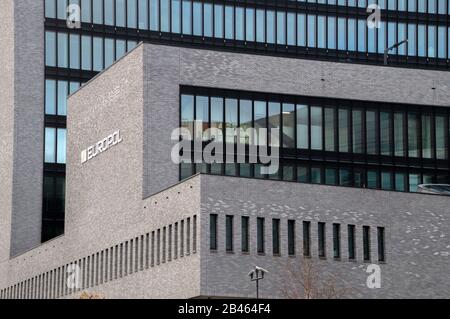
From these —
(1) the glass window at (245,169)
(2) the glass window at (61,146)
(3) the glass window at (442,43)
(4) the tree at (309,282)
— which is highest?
(3) the glass window at (442,43)

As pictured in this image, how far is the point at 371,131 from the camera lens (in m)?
75.5

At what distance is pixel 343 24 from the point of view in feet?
333

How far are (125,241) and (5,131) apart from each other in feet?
101

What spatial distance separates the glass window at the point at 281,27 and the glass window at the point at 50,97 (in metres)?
19.4

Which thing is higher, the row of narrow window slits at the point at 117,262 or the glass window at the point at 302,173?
the glass window at the point at 302,173

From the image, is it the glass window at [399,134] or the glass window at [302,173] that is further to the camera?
the glass window at [399,134]

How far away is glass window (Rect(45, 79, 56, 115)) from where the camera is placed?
97000 millimetres

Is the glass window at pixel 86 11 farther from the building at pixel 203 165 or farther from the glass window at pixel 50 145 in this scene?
the glass window at pixel 50 145

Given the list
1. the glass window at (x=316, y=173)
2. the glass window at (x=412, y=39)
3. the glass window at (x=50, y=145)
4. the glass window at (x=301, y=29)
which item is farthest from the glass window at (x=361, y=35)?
the glass window at (x=316, y=173)

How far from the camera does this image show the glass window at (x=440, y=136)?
77188 millimetres

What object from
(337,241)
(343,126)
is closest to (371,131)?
(343,126)

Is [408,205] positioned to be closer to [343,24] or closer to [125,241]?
[125,241]

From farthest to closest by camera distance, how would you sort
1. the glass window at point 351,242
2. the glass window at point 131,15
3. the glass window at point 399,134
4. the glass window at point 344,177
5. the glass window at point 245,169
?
1. the glass window at point 131,15
2. the glass window at point 399,134
3. the glass window at point 344,177
4. the glass window at point 245,169
5. the glass window at point 351,242
